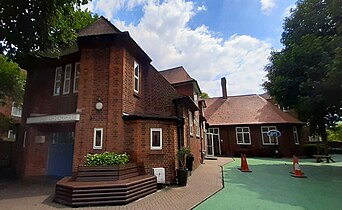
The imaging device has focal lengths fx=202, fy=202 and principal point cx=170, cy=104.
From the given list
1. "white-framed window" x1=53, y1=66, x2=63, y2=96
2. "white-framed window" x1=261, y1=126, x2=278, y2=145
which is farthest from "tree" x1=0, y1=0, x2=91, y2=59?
"white-framed window" x1=261, y1=126, x2=278, y2=145

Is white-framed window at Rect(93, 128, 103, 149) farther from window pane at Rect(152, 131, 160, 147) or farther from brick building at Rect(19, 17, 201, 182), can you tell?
window pane at Rect(152, 131, 160, 147)

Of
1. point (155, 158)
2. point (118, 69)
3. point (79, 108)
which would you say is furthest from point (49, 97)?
point (155, 158)

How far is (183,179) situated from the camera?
29.3ft

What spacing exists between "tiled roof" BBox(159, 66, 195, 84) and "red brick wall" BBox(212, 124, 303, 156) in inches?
422

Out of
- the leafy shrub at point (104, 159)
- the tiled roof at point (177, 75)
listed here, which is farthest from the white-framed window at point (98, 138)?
the tiled roof at point (177, 75)

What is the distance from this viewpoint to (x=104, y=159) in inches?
311

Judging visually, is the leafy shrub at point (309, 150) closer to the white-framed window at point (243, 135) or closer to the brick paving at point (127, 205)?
the white-framed window at point (243, 135)

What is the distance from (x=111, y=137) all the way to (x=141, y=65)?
484 cm

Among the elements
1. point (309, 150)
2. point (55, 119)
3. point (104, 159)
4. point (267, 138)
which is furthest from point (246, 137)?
point (55, 119)

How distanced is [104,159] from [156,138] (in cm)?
247

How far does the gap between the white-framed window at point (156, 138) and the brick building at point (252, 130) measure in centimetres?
1574

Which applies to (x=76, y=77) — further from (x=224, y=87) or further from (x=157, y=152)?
(x=224, y=87)

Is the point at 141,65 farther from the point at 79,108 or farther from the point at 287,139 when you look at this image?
the point at 287,139

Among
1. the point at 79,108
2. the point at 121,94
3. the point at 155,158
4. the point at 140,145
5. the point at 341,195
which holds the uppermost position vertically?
the point at 121,94
